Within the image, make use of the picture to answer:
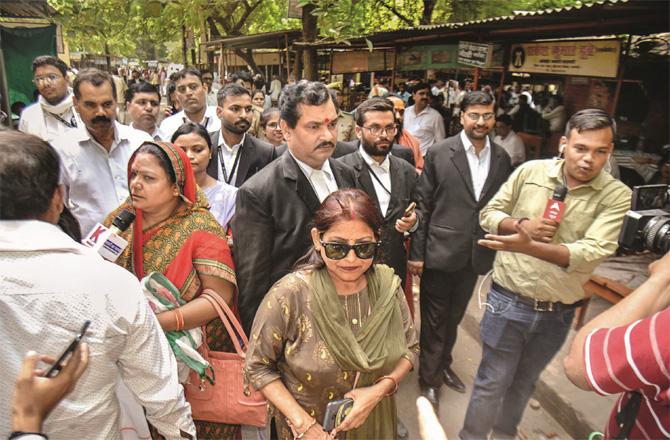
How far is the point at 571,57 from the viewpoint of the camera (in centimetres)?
536

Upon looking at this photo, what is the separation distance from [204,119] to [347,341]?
367cm

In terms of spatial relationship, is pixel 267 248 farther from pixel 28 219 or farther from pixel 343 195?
pixel 28 219

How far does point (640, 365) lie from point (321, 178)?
1.67m

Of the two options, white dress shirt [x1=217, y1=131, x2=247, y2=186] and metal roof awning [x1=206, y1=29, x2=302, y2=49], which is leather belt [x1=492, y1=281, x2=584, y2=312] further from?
metal roof awning [x1=206, y1=29, x2=302, y2=49]

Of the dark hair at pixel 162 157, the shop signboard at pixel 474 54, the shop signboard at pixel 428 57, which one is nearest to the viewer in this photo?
the dark hair at pixel 162 157

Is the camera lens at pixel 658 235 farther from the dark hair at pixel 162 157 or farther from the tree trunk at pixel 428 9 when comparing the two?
the tree trunk at pixel 428 9

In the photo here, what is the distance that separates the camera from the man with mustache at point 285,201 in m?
2.15

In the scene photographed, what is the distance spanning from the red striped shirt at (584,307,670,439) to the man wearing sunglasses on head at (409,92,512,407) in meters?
1.76

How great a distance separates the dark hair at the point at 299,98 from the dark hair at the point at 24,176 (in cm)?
125

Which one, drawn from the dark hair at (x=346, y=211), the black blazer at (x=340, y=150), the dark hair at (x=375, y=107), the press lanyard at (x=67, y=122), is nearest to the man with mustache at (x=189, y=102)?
the press lanyard at (x=67, y=122)

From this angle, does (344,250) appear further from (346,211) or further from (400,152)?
(400,152)

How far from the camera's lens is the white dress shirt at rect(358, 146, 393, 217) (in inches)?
117

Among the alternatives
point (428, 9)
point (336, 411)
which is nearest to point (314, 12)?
point (336, 411)

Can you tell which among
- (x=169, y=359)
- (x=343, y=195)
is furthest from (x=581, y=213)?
(x=169, y=359)
